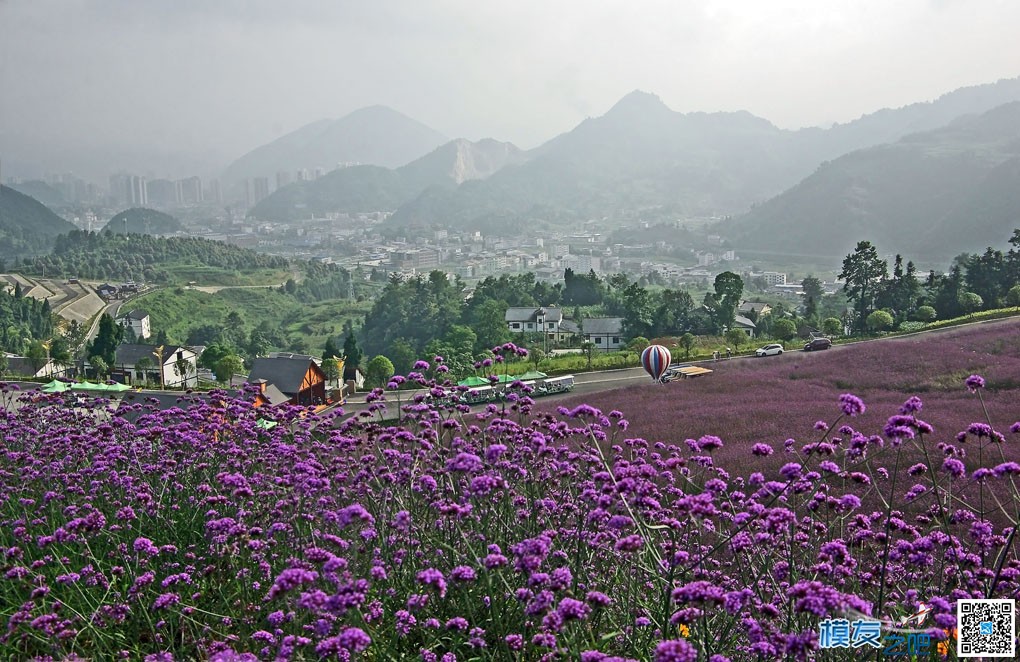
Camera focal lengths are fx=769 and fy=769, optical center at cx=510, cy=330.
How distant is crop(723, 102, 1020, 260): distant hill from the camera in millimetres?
125688

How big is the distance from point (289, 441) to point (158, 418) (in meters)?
1.02

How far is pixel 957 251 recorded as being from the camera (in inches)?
4729

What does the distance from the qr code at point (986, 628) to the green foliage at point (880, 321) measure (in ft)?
87.9

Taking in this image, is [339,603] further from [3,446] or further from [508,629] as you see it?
[3,446]

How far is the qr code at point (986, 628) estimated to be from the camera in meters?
2.65

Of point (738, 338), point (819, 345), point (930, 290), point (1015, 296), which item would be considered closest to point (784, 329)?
point (738, 338)

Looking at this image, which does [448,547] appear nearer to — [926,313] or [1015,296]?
[1015,296]

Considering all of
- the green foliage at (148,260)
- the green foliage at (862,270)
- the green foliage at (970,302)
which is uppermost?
the green foliage at (148,260)

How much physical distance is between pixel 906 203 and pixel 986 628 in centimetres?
16500

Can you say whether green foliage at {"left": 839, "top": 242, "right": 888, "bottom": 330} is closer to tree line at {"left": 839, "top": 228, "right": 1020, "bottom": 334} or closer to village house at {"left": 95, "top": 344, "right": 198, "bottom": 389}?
tree line at {"left": 839, "top": 228, "right": 1020, "bottom": 334}

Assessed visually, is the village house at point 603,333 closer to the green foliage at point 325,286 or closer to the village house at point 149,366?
the village house at point 149,366

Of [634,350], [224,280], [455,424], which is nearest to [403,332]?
[634,350]

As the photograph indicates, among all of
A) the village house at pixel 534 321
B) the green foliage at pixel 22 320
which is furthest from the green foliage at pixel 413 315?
the green foliage at pixel 22 320

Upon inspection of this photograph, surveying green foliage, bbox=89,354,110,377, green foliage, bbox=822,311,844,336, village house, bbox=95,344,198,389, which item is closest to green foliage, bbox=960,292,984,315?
green foliage, bbox=822,311,844,336
